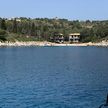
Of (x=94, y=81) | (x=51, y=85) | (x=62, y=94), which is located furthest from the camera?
(x=94, y=81)

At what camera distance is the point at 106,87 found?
2491 inches

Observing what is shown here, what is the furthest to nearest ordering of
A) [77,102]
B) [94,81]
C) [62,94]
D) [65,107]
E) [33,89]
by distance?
1. [94,81]
2. [33,89]
3. [62,94]
4. [77,102]
5. [65,107]

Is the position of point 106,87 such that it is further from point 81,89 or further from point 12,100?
point 12,100

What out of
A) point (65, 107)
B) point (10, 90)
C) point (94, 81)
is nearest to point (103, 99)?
point (65, 107)

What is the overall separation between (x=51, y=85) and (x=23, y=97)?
1279cm

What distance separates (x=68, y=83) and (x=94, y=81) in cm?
562

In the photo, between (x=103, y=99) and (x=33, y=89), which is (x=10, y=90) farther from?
(x=103, y=99)

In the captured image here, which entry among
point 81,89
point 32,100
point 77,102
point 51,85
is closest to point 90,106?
point 77,102

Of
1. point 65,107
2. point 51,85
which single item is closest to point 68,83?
point 51,85

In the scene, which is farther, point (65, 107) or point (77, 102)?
point (77, 102)

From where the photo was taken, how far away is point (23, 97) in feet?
177

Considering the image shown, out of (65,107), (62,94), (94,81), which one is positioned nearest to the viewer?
(65,107)

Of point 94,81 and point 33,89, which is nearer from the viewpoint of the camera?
point 33,89

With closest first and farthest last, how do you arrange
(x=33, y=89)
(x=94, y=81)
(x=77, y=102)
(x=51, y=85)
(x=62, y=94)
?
(x=77, y=102), (x=62, y=94), (x=33, y=89), (x=51, y=85), (x=94, y=81)
